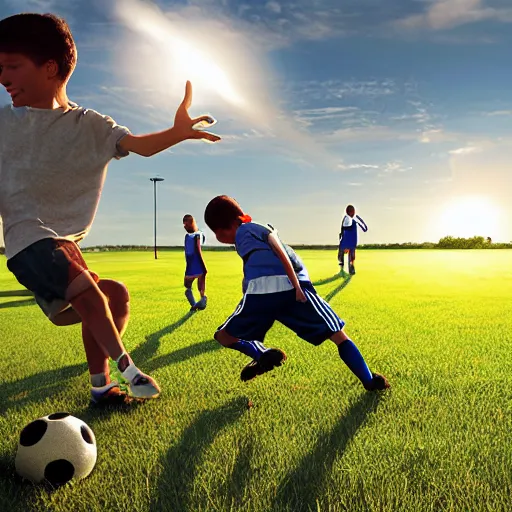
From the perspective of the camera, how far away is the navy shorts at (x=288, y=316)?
3.67 metres

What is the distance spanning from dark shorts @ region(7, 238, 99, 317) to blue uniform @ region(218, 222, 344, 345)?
1328 mm

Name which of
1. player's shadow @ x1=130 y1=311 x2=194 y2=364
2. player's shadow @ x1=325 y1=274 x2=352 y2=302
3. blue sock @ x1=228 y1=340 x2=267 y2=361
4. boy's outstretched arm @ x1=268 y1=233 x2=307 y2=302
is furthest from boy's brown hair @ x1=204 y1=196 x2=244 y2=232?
player's shadow @ x1=325 y1=274 x2=352 y2=302

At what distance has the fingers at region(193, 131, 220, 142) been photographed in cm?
284

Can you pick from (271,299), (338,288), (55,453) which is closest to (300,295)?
(271,299)

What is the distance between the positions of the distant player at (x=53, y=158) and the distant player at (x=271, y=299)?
1.10 m

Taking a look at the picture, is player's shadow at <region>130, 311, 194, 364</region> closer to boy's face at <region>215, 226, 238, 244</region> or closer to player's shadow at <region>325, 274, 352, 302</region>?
boy's face at <region>215, 226, 238, 244</region>

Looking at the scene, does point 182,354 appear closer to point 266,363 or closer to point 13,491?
point 266,363

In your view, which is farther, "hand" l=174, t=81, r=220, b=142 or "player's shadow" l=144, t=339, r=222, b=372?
"player's shadow" l=144, t=339, r=222, b=372

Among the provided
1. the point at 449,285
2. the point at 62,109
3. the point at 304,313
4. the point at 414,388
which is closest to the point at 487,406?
the point at 414,388

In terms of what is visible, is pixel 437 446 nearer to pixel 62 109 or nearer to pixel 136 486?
pixel 136 486

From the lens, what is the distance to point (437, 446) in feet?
9.11

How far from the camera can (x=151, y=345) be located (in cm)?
611

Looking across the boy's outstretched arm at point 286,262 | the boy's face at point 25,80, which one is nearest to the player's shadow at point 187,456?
the boy's outstretched arm at point 286,262

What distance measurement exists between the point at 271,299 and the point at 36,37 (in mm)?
2304
